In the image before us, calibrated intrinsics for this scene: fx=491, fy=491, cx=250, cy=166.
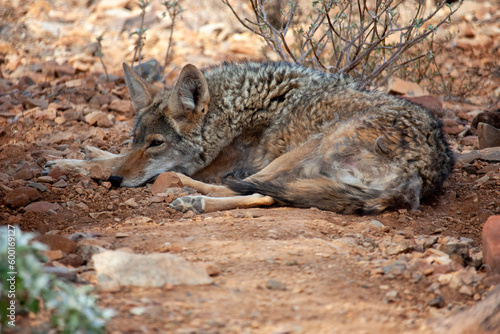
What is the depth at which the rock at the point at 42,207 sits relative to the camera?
4.26 meters

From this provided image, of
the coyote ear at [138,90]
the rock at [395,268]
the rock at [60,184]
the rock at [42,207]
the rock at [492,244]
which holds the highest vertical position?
the coyote ear at [138,90]

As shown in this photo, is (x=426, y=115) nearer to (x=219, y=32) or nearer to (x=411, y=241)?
(x=411, y=241)

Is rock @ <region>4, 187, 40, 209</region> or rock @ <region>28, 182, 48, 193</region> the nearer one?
rock @ <region>4, 187, 40, 209</region>

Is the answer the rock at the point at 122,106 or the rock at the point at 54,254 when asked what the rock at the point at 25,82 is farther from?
the rock at the point at 54,254

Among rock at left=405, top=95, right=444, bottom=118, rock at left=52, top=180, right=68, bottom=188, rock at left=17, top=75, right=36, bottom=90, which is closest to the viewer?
rock at left=52, top=180, right=68, bottom=188

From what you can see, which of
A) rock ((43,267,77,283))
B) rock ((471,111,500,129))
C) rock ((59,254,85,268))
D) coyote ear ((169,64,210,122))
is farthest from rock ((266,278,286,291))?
rock ((471,111,500,129))

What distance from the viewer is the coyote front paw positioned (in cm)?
445

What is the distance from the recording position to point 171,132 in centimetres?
538

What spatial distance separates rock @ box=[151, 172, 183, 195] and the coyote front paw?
50 cm

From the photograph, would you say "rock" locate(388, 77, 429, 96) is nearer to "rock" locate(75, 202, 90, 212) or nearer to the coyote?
the coyote

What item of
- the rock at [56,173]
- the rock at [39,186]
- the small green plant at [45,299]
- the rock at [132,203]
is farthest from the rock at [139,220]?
the small green plant at [45,299]

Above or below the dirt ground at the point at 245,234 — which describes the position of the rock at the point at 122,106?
above

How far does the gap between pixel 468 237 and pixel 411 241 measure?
2.70 ft

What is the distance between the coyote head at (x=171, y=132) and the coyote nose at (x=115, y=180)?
15 centimetres
